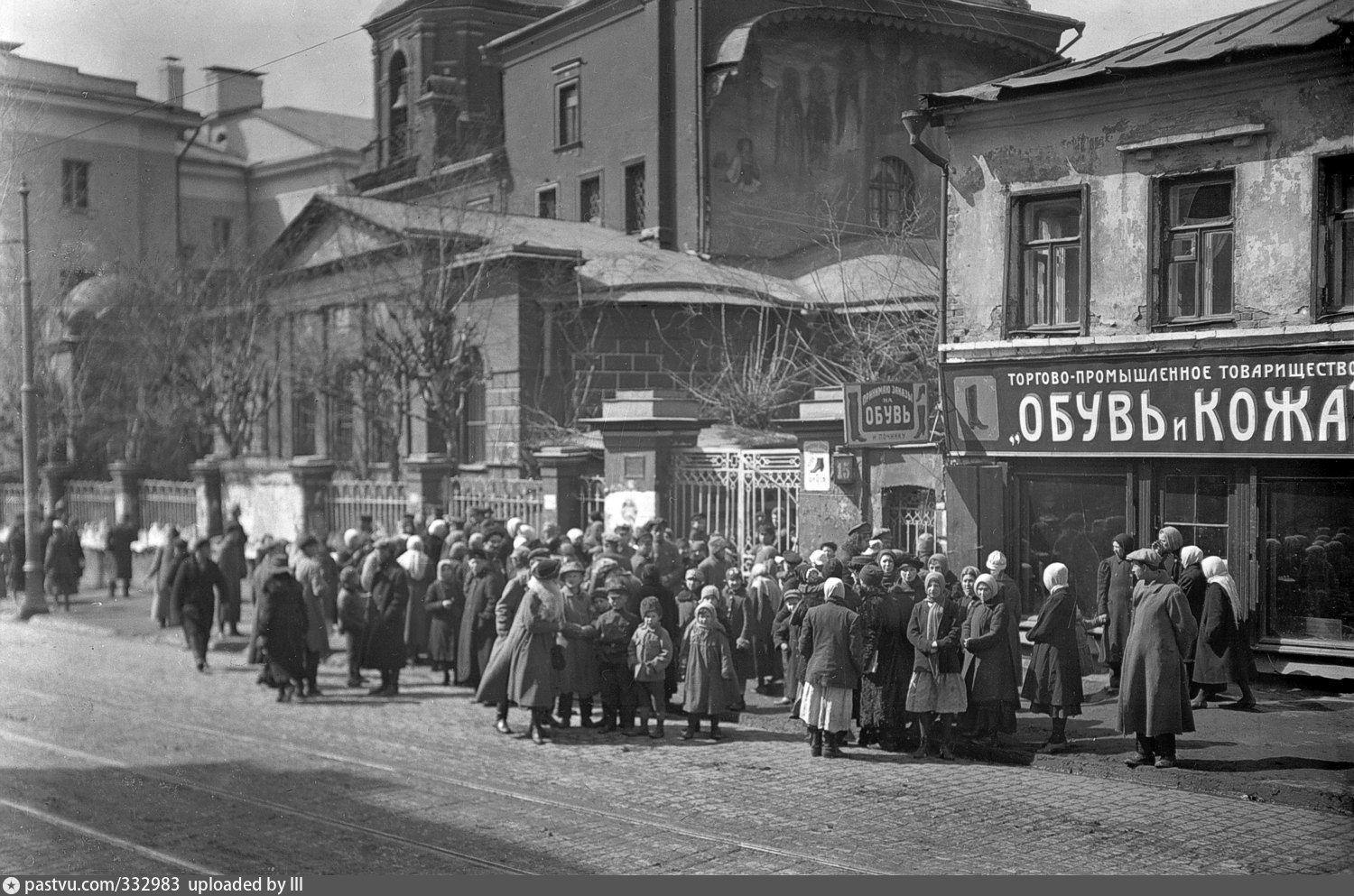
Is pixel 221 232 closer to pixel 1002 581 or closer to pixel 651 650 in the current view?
pixel 651 650

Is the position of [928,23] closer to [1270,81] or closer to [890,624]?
[1270,81]

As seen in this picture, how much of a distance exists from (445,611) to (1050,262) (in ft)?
25.6

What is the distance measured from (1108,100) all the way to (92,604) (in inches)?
820

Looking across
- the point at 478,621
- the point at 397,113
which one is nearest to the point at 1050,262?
the point at 478,621

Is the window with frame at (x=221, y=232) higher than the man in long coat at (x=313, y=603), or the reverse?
the window with frame at (x=221, y=232)

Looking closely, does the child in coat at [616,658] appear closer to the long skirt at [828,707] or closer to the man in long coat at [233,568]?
the long skirt at [828,707]

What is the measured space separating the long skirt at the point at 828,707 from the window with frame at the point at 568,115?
822 inches

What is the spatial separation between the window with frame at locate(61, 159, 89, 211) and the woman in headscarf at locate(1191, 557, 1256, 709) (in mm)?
11803

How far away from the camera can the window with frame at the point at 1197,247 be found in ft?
42.0

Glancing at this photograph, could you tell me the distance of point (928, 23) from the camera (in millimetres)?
13594

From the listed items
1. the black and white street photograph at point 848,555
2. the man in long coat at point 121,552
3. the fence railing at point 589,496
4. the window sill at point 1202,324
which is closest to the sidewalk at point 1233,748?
the black and white street photograph at point 848,555

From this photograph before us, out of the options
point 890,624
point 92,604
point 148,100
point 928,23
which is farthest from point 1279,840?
point 92,604

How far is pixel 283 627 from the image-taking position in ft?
48.0

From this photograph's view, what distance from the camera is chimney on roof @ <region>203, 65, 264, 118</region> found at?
9820 mm
